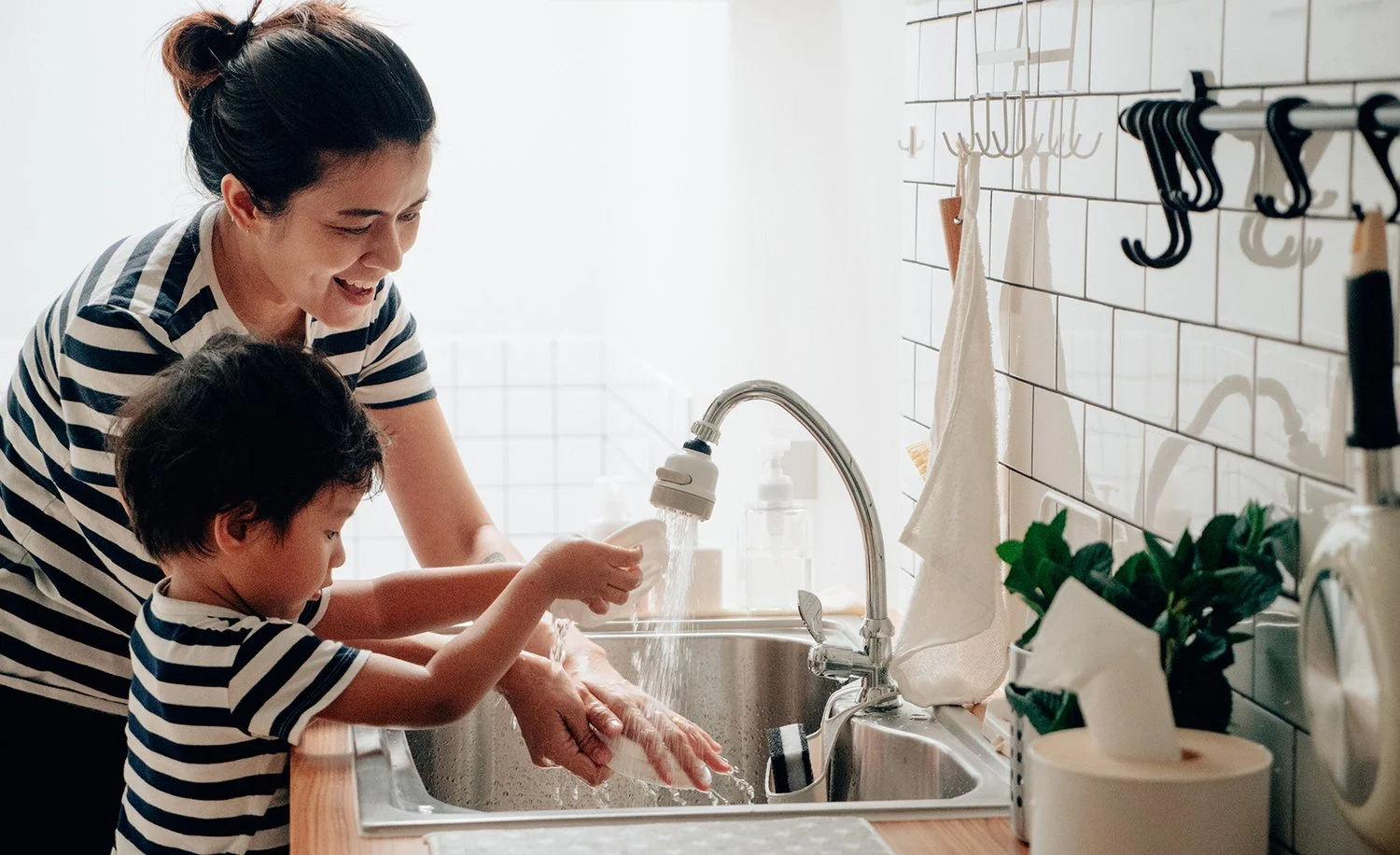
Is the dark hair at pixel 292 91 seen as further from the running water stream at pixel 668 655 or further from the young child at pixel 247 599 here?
the running water stream at pixel 668 655

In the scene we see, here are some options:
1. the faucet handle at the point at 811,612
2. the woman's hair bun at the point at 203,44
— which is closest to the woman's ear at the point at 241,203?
the woman's hair bun at the point at 203,44

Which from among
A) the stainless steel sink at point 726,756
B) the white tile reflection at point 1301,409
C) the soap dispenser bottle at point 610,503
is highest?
the white tile reflection at point 1301,409

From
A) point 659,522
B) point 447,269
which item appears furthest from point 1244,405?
point 447,269

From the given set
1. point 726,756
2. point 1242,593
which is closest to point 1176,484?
point 1242,593

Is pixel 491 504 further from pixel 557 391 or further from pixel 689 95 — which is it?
pixel 689 95

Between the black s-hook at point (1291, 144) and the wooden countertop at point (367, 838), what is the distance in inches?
19.4

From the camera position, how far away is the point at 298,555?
1264mm

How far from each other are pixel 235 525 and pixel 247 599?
0.08 m

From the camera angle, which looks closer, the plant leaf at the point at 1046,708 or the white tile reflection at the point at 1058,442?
the plant leaf at the point at 1046,708

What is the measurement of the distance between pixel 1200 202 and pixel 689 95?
1946 mm

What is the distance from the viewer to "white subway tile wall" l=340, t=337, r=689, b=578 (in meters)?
3.87

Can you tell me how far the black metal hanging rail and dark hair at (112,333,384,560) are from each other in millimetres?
712

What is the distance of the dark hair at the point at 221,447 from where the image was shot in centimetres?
123

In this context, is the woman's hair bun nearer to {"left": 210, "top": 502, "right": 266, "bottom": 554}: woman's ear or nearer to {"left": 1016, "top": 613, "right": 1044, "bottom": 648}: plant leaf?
{"left": 210, "top": 502, "right": 266, "bottom": 554}: woman's ear
